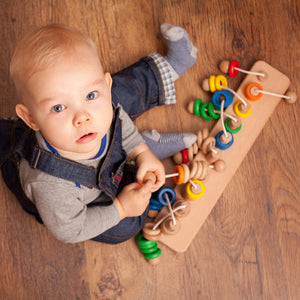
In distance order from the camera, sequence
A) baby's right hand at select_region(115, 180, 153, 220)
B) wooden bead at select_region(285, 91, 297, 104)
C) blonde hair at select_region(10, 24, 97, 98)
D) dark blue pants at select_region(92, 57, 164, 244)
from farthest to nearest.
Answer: wooden bead at select_region(285, 91, 297, 104)
dark blue pants at select_region(92, 57, 164, 244)
baby's right hand at select_region(115, 180, 153, 220)
blonde hair at select_region(10, 24, 97, 98)

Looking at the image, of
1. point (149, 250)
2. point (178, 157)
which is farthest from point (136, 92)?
point (149, 250)

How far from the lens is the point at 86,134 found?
0.64m

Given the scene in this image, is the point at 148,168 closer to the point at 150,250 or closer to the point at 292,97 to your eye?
the point at 150,250

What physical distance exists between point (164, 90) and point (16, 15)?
0.48 m

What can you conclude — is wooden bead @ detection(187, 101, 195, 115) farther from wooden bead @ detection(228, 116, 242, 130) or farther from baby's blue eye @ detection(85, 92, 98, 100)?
baby's blue eye @ detection(85, 92, 98, 100)

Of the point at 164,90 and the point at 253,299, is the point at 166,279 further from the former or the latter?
the point at 164,90

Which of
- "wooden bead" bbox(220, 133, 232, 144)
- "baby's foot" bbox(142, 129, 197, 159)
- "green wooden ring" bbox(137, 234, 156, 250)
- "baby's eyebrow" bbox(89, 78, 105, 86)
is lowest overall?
"green wooden ring" bbox(137, 234, 156, 250)

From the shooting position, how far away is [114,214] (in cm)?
78

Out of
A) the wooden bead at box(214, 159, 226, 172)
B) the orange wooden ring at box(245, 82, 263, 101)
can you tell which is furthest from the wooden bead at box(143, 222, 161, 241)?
the orange wooden ring at box(245, 82, 263, 101)

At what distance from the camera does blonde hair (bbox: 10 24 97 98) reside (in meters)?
0.57

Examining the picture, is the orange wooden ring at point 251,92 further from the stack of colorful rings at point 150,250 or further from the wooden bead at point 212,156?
the stack of colorful rings at point 150,250

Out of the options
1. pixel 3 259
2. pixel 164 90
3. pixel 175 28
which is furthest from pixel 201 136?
pixel 3 259

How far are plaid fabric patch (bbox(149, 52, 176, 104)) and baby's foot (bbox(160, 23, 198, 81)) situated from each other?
18 mm

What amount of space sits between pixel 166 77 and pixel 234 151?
0.27 metres
